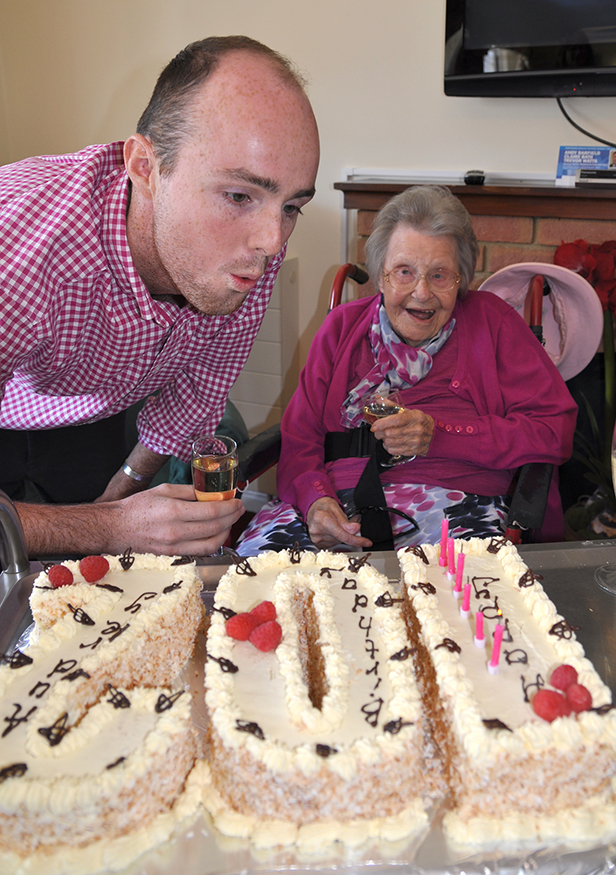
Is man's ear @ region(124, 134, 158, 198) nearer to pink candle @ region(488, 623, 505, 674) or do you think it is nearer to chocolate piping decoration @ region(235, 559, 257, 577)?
chocolate piping decoration @ region(235, 559, 257, 577)

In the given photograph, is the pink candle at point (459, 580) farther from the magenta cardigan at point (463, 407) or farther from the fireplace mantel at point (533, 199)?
the fireplace mantel at point (533, 199)

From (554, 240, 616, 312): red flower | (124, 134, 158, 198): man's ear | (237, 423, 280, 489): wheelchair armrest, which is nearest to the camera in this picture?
(124, 134, 158, 198): man's ear

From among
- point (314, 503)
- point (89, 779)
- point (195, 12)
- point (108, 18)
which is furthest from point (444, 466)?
point (108, 18)

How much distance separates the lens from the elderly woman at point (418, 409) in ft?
6.34

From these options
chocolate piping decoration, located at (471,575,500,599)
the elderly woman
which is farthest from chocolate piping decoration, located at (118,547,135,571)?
the elderly woman

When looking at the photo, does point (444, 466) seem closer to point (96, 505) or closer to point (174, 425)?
point (174, 425)

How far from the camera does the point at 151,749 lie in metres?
0.83

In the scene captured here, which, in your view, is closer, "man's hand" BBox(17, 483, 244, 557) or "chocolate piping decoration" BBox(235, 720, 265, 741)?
"chocolate piping decoration" BBox(235, 720, 265, 741)

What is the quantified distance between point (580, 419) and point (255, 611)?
1.84 metres

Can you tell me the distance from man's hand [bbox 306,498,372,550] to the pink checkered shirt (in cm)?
41

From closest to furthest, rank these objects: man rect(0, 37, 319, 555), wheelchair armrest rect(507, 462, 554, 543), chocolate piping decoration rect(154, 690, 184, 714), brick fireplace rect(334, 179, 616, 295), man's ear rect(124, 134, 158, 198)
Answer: chocolate piping decoration rect(154, 690, 184, 714) < man rect(0, 37, 319, 555) < man's ear rect(124, 134, 158, 198) < wheelchair armrest rect(507, 462, 554, 543) < brick fireplace rect(334, 179, 616, 295)

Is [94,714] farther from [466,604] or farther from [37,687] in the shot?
[466,604]

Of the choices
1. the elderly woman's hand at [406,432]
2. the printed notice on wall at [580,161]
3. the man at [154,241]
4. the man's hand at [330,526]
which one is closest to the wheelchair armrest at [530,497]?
the elderly woman's hand at [406,432]

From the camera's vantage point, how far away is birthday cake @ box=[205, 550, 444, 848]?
824mm
